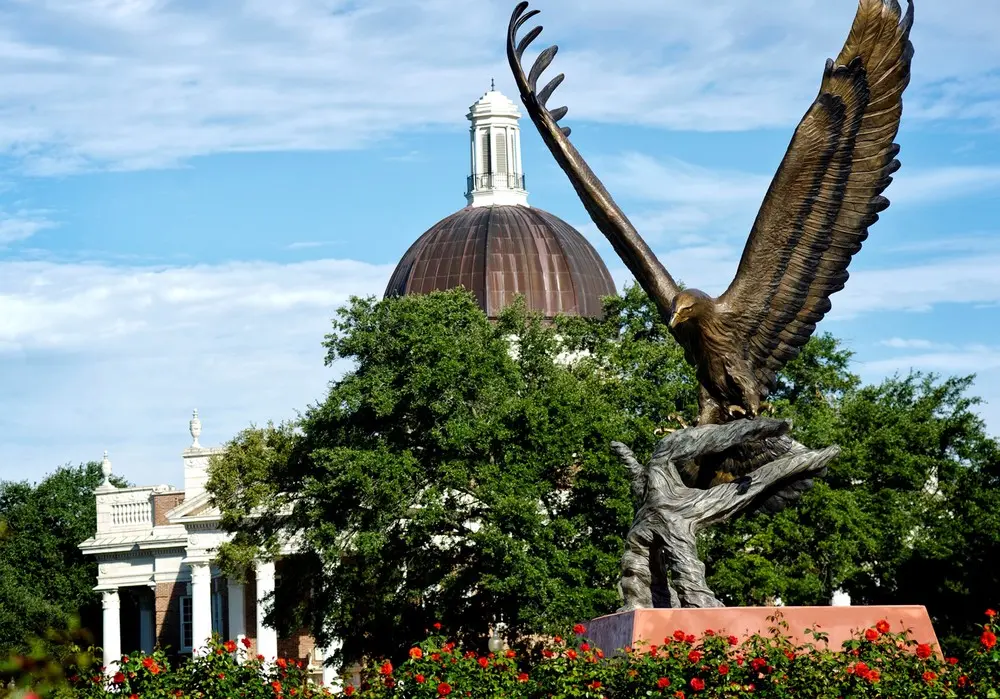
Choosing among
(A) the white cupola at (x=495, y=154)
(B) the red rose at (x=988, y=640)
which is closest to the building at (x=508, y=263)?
(A) the white cupola at (x=495, y=154)

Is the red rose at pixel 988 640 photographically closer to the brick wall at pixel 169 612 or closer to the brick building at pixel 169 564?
the brick building at pixel 169 564

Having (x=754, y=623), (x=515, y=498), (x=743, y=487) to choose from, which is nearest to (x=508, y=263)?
(x=515, y=498)

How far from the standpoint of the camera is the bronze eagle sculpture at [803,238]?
15891 millimetres

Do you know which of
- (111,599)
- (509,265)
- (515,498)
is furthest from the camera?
(111,599)

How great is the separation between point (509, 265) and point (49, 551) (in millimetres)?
19011

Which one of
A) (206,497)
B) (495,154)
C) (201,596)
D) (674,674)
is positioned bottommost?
(674,674)

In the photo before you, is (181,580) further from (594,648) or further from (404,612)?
(594,648)

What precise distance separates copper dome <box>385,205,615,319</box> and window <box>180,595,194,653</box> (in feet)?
41.5

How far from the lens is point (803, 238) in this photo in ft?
53.1

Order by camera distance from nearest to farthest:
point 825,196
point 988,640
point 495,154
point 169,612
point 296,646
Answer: point 988,640 → point 825,196 → point 296,646 → point 169,612 → point 495,154

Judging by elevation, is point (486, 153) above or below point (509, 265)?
above

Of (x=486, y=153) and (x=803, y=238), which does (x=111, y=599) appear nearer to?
(x=486, y=153)

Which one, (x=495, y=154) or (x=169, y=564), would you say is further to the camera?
(x=495, y=154)

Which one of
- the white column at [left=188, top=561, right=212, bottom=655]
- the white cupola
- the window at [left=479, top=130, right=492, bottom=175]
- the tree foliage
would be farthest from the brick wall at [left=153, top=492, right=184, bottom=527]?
the tree foliage
